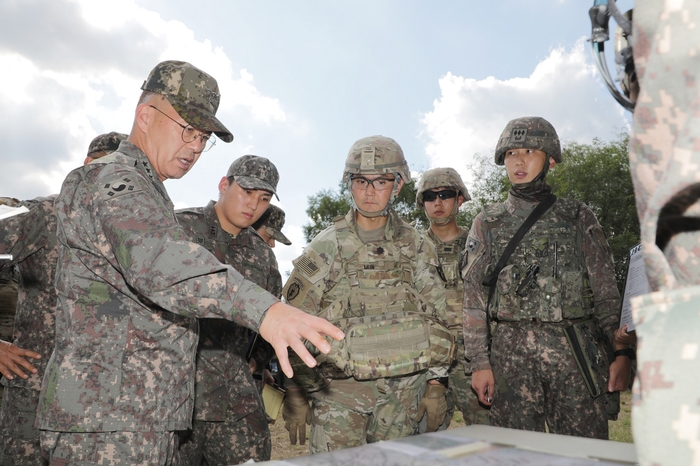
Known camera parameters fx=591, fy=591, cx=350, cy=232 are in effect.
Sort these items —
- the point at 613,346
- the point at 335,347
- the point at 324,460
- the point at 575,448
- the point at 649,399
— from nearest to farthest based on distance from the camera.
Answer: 1. the point at 649,399
2. the point at 324,460
3. the point at 575,448
4. the point at 335,347
5. the point at 613,346

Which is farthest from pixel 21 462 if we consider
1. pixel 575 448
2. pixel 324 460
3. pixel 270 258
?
pixel 575 448

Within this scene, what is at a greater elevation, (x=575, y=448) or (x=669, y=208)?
(x=669, y=208)

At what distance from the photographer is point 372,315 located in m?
3.84

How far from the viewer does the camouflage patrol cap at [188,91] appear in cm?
269

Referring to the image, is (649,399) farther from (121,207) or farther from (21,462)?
(21,462)

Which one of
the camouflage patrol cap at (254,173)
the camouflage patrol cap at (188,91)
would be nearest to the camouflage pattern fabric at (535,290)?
the camouflage patrol cap at (254,173)

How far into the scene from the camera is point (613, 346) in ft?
13.8

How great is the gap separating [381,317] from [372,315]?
88mm

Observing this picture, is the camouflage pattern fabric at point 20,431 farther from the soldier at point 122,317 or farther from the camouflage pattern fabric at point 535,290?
the camouflage pattern fabric at point 535,290

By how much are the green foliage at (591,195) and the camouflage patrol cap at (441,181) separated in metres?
16.4

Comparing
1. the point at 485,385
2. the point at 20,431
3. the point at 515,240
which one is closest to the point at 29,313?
the point at 20,431

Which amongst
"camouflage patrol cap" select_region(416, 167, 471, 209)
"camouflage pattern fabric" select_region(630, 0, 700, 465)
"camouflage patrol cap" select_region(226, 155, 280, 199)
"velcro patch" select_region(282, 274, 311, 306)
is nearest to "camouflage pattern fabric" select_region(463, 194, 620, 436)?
"velcro patch" select_region(282, 274, 311, 306)

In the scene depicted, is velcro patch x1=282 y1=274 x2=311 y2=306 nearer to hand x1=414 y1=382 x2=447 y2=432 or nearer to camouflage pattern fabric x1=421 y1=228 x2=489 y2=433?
hand x1=414 y1=382 x2=447 y2=432

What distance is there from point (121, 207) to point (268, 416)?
2771mm
